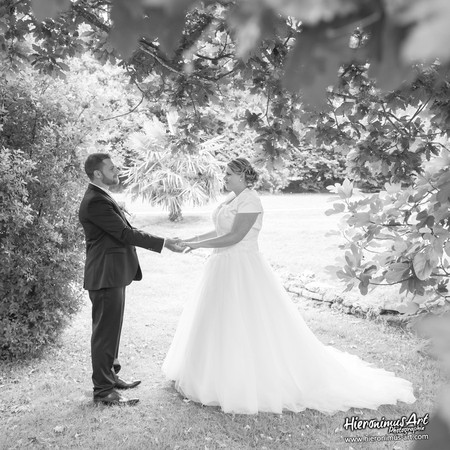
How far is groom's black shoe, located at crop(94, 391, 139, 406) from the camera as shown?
452 cm

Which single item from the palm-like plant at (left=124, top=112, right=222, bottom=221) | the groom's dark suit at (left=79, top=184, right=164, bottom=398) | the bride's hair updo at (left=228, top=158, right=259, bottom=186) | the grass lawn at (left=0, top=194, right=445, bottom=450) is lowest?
the grass lawn at (left=0, top=194, right=445, bottom=450)

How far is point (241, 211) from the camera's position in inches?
185

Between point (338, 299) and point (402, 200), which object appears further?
point (338, 299)

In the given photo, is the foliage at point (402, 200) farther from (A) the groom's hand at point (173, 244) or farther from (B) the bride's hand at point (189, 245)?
(A) the groom's hand at point (173, 244)

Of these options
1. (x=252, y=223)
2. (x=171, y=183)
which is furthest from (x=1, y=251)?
(x=171, y=183)

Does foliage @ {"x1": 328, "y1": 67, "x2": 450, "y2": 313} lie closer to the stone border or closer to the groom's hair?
the groom's hair

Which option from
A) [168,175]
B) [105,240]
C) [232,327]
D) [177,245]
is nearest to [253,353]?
[232,327]

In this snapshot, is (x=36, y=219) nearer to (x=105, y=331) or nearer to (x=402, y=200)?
(x=105, y=331)

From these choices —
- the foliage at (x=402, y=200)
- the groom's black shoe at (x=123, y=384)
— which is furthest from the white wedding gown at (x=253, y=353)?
the foliage at (x=402, y=200)

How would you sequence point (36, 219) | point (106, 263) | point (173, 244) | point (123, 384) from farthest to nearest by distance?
point (36, 219)
point (123, 384)
point (173, 244)
point (106, 263)

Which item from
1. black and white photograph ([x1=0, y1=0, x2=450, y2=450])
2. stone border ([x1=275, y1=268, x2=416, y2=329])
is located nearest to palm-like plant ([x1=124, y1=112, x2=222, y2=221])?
stone border ([x1=275, y1=268, x2=416, y2=329])

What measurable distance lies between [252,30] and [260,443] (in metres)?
3.78

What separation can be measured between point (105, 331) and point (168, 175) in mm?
10556

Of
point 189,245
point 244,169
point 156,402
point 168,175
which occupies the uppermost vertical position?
point 168,175
